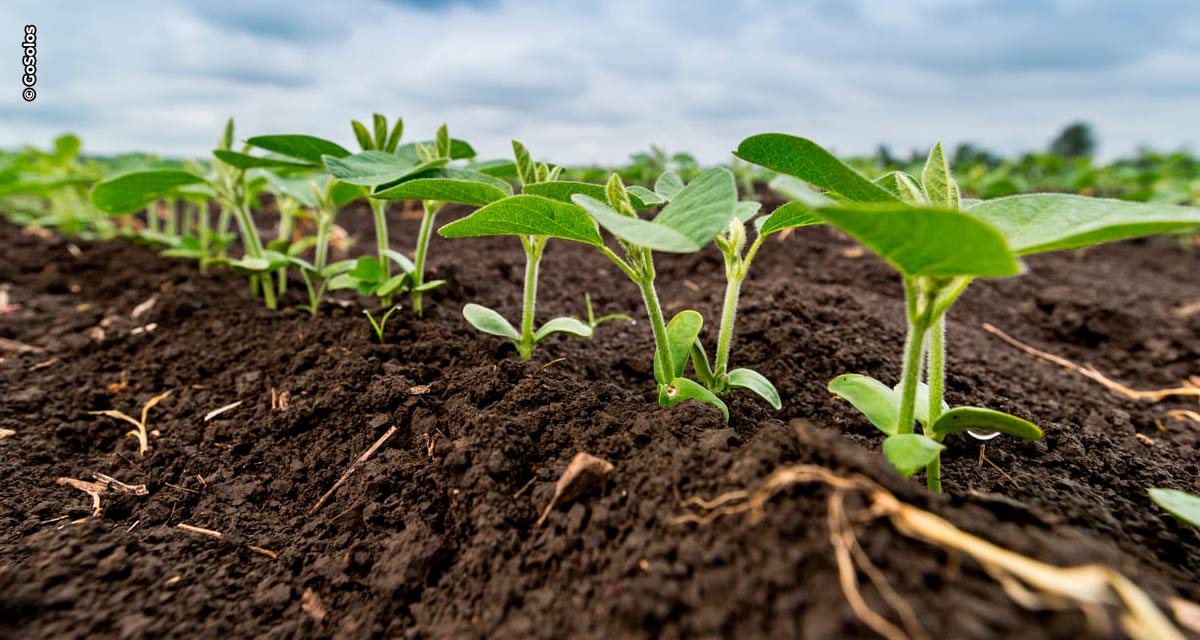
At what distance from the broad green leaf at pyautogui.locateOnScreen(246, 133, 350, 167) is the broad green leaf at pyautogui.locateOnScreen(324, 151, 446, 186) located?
305 millimetres

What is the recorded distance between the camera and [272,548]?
128cm

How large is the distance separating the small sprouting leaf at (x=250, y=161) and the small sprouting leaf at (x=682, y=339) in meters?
1.29

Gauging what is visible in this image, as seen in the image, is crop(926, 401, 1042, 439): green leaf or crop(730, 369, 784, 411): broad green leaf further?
crop(730, 369, 784, 411): broad green leaf

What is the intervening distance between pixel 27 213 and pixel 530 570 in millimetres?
6564

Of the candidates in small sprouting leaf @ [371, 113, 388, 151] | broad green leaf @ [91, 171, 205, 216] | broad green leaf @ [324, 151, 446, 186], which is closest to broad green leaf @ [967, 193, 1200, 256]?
broad green leaf @ [324, 151, 446, 186]

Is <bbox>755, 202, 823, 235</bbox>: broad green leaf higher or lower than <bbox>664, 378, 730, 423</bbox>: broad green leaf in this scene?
higher

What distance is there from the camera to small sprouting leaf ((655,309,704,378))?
1386 millimetres

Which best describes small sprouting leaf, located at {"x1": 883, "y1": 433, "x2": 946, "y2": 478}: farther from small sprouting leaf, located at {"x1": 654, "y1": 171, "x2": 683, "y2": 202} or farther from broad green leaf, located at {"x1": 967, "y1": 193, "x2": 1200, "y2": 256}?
small sprouting leaf, located at {"x1": 654, "y1": 171, "x2": 683, "y2": 202}

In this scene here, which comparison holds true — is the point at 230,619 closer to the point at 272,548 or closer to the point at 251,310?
the point at 272,548

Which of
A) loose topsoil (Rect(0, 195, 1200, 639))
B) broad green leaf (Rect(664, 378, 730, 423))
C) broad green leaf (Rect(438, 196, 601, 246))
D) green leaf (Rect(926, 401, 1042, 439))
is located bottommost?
loose topsoil (Rect(0, 195, 1200, 639))

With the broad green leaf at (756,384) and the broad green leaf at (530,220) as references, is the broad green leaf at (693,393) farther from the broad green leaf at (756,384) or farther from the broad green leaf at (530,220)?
the broad green leaf at (530,220)

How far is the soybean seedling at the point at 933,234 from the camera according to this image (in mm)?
785

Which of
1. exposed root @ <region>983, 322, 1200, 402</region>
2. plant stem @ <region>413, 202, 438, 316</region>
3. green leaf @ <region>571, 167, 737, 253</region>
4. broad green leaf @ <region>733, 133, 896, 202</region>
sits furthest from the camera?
exposed root @ <region>983, 322, 1200, 402</region>

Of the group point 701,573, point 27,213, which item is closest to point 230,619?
point 701,573
